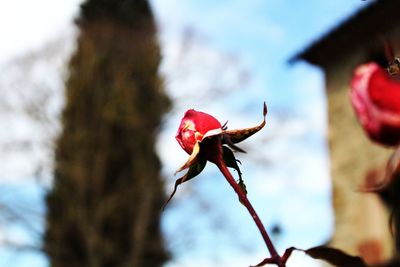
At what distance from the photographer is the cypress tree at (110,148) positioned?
15422 millimetres

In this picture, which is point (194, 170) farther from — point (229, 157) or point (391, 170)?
point (391, 170)

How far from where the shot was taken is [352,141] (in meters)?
9.77

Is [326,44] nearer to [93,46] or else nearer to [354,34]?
[354,34]

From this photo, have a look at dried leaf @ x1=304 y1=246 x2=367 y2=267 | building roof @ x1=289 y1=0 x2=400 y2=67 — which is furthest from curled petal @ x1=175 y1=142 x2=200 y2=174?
building roof @ x1=289 y1=0 x2=400 y2=67

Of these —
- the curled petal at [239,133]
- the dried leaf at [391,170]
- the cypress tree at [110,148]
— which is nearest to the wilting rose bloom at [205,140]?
the curled petal at [239,133]

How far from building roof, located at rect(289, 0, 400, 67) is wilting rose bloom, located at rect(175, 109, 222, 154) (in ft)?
27.4

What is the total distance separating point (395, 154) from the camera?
0.42 meters

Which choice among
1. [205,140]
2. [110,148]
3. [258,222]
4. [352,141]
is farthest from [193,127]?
[110,148]

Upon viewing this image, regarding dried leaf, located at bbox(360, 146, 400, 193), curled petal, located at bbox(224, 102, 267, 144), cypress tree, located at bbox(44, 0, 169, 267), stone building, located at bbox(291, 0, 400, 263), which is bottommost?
dried leaf, located at bbox(360, 146, 400, 193)

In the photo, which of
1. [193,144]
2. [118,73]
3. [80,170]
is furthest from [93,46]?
[193,144]

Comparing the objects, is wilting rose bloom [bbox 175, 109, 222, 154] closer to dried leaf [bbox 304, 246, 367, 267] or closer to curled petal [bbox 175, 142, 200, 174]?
curled petal [bbox 175, 142, 200, 174]

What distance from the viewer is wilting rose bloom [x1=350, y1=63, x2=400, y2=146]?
1.24ft

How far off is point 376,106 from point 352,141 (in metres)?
9.56

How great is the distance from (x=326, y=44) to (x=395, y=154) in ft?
32.0
